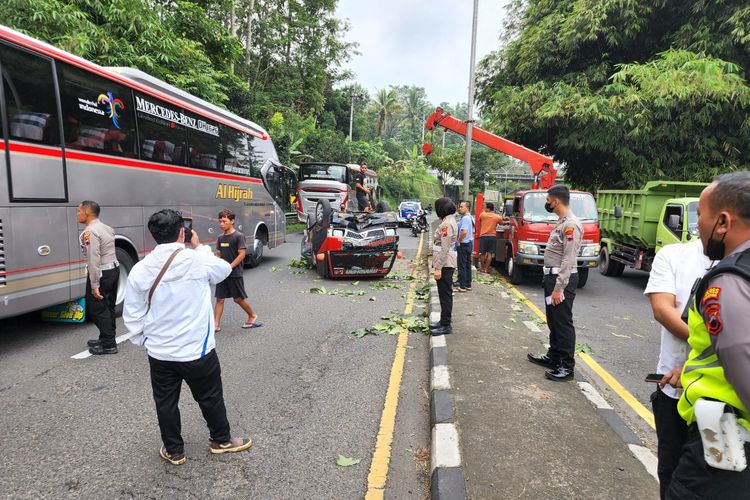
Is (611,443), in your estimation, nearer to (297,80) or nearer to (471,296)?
(471,296)

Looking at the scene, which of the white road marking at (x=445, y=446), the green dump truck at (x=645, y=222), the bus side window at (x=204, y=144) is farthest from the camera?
the bus side window at (x=204, y=144)

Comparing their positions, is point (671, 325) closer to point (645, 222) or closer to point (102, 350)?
point (102, 350)

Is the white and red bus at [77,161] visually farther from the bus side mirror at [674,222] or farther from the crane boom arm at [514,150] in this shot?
the bus side mirror at [674,222]

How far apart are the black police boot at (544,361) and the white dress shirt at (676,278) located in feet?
8.95

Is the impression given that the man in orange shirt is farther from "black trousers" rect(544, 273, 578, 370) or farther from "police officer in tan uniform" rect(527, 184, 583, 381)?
"black trousers" rect(544, 273, 578, 370)

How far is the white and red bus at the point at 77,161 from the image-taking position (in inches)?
212

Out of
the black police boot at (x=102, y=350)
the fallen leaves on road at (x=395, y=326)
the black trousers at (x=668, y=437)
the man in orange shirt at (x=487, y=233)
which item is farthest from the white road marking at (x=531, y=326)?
the black police boot at (x=102, y=350)

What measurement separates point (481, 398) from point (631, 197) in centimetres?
926

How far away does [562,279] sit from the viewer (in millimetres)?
4625

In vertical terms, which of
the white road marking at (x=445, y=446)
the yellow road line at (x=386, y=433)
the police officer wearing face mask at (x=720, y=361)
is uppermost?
the police officer wearing face mask at (x=720, y=361)

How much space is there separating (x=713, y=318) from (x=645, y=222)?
1044 centimetres

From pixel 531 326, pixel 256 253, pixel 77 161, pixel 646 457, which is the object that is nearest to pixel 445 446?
pixel 646 457

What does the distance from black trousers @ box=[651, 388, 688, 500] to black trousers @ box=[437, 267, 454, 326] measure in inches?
155

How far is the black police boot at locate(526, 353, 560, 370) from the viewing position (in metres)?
5.05
